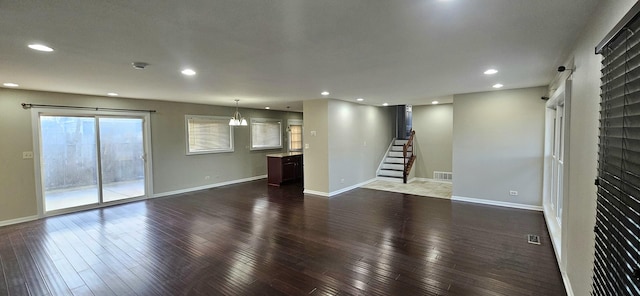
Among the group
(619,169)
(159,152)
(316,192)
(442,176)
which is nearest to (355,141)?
(316,192)

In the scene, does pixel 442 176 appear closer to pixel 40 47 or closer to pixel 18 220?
pixel 40 47

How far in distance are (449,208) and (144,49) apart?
5.47 metres

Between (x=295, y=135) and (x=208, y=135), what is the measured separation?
11.4ft

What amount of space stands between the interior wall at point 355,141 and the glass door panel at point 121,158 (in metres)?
4.48

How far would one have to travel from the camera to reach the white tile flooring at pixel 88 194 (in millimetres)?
5422

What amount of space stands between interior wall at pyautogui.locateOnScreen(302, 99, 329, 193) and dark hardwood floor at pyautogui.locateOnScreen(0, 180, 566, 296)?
48.5 inches

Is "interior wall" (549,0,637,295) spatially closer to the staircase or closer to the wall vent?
the wall vent

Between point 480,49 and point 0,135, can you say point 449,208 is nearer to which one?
point 480,49

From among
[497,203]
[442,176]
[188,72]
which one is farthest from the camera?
[442,176]

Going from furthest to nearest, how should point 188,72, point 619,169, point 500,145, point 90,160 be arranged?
point 90,160 → point 500,145 → point 188,72 → point 619,169

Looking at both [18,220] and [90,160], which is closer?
[18,220]

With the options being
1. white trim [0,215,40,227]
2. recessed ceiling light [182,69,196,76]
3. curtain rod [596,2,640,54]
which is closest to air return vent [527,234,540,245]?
curtain rod [596,2,640,54]

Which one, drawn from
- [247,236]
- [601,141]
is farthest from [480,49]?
[247,236]

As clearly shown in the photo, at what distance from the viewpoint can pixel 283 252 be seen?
138 inches
